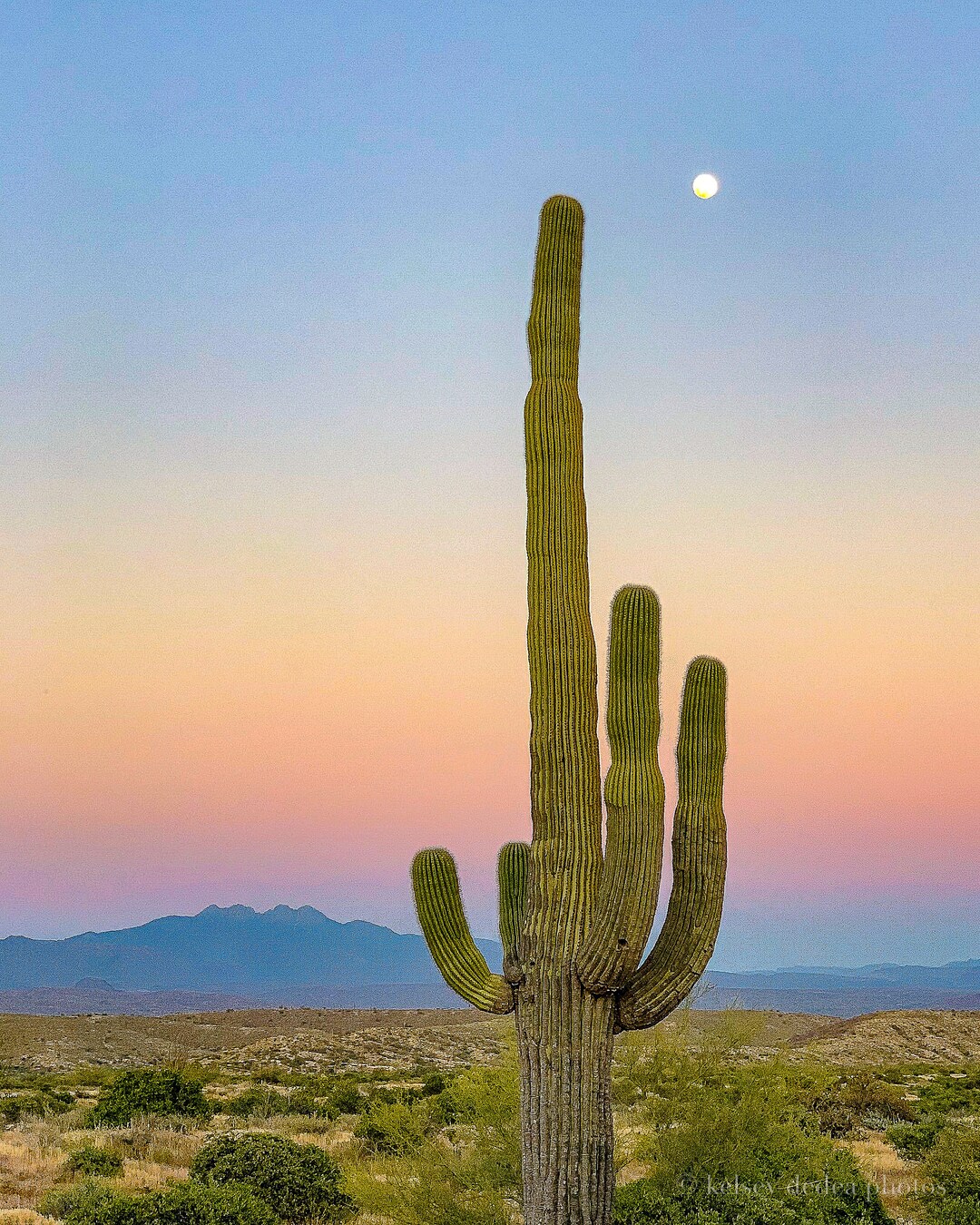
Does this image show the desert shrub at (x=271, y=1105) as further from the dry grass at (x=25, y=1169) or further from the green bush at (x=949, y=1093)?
the green bush at (x=949, y=1093)

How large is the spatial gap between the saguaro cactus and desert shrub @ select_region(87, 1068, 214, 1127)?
48.3 feet

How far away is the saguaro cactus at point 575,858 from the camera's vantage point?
24.7 ft

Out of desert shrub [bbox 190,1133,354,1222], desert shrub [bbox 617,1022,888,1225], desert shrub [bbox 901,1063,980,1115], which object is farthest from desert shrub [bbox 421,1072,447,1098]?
desert shrub [bbox 617,1022,888,1225]

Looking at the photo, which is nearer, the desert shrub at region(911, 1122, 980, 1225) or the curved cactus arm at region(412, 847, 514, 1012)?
the curved cactus arm at region(412, 847, 514, 1012)

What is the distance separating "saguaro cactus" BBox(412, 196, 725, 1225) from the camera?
7523 millimetres

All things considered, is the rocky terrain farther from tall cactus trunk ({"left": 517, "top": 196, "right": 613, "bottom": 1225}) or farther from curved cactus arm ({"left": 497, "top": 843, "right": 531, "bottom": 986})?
tall cactus trunk ({"left": 517, "top": 196, "right": 613, "bottom": 1225})

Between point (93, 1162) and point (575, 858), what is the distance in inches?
429

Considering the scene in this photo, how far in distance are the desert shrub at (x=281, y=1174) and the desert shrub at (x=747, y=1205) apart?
3473mm

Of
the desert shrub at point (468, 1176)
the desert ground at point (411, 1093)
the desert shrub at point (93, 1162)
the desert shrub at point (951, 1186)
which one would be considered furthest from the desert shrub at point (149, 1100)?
the desert shrub at point (951, 1186)

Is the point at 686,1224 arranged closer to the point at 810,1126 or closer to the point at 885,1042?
the point at 810,1126

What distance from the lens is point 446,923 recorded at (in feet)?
28.6

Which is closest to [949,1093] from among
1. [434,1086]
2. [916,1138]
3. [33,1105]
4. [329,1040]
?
[916,1138]

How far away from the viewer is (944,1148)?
14461mm

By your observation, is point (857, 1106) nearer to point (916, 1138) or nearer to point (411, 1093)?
point (916, 1138)
